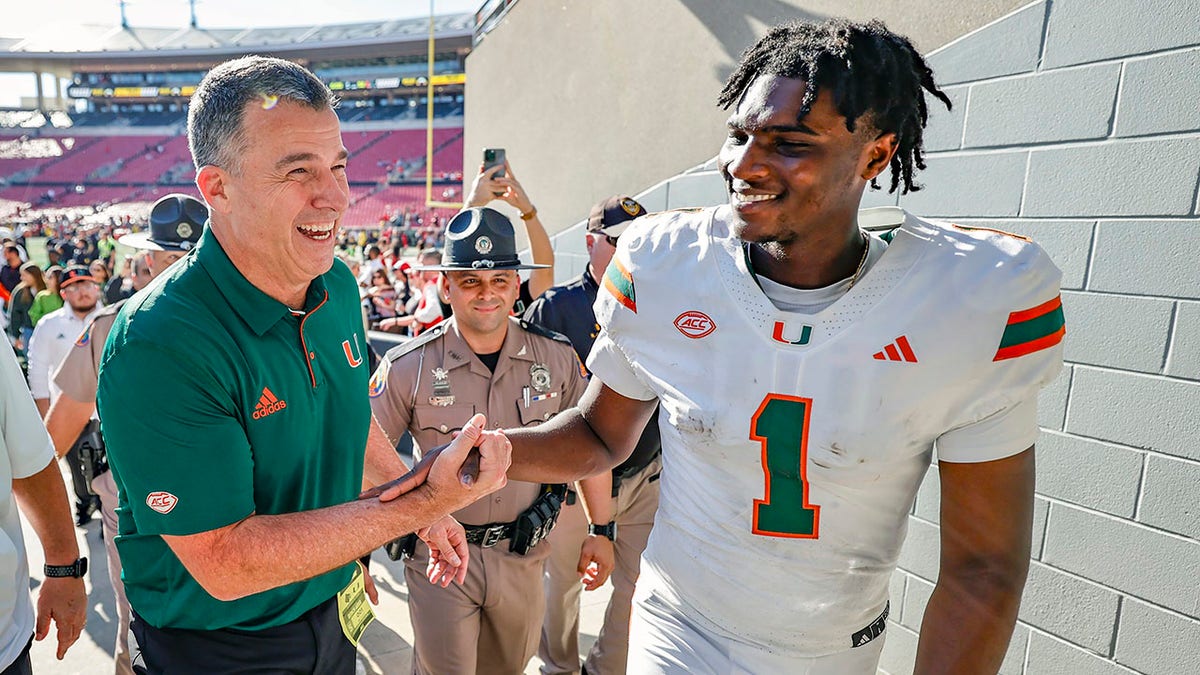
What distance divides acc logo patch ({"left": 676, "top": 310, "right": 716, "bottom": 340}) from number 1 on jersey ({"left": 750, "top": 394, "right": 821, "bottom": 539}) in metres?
0.21

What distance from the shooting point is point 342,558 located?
165 cm

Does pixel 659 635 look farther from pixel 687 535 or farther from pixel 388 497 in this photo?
pixel 388 497

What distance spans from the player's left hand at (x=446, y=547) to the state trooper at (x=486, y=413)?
2.39ft

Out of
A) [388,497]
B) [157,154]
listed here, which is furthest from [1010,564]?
[157,154]

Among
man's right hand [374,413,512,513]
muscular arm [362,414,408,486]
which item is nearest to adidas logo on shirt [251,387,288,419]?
man's right hand [374,413,512,513]

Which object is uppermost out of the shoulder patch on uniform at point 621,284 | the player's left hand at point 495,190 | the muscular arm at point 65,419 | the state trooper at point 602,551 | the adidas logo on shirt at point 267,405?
the player's left hand at point 495,190

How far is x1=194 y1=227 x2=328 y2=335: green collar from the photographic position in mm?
1736

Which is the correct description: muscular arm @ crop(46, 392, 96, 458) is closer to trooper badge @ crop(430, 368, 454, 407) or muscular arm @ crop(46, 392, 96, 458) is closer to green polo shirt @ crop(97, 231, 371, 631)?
trooper badge @ crop(430, 368, 454, 407)

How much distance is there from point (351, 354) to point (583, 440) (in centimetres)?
69

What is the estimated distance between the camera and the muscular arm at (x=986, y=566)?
1.42 metres

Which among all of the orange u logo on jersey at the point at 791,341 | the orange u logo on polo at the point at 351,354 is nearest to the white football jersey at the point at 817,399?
the orange u logo on jersey at the point at 791,341

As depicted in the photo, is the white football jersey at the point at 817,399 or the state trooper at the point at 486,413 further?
the state trooper at the point at 486,413

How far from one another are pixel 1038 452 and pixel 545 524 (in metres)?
1.92

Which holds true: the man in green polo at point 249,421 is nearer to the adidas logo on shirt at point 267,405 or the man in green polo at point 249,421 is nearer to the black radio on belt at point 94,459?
the adidas logo on shirt at point 267,405
